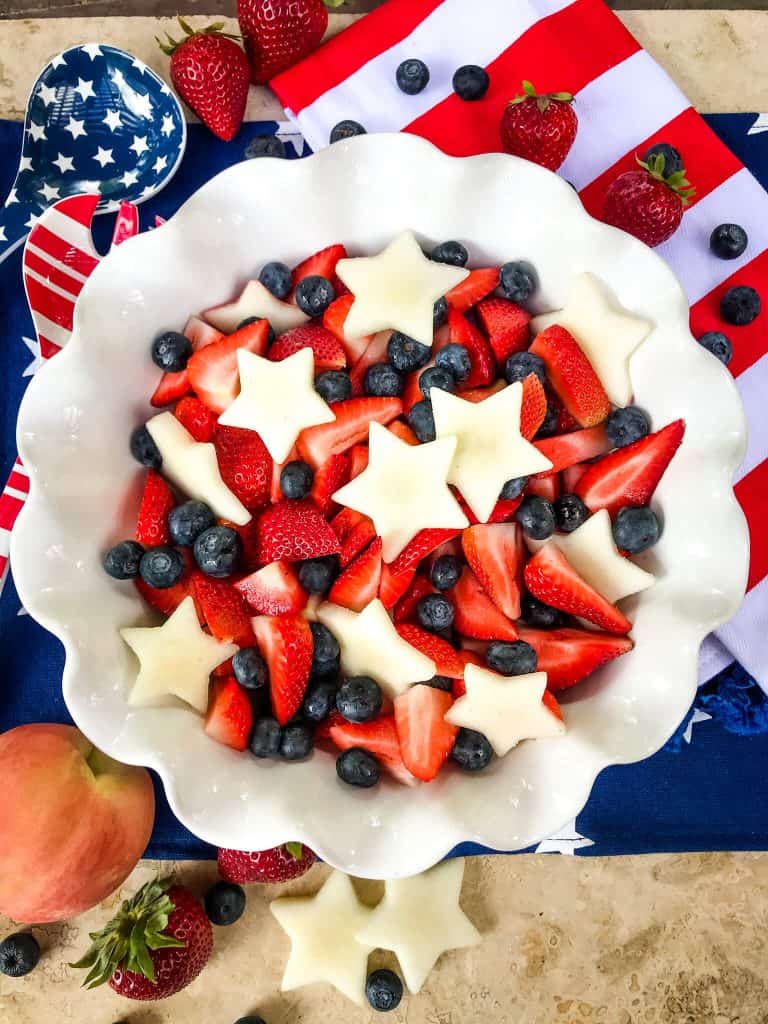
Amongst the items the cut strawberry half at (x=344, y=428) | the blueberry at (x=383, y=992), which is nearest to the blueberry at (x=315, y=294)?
the cut strawberry half at (x=344, y=428)

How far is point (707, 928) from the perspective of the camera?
1323 mm

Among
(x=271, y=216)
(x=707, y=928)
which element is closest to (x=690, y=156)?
(x=271, y=216)

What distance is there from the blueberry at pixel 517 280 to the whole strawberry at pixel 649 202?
18 cm

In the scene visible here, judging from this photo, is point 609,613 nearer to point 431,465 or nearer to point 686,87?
point 431,465

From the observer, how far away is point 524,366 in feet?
3.51

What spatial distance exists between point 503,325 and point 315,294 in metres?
0.24

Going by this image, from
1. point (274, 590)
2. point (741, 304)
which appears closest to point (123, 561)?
point (274, 590)

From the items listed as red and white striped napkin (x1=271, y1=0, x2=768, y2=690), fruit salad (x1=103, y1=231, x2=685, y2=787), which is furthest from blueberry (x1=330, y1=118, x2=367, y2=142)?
fruit salad (x1=103, y1=231, x2=685, y2=787)

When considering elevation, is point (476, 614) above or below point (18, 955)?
above

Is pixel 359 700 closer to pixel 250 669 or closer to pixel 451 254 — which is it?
pixel 250 669

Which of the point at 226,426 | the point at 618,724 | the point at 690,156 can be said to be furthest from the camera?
the point at 690,156

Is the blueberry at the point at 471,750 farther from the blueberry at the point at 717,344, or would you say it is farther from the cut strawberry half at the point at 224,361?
the blueberry at the point at 717,344

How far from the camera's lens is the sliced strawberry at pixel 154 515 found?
3.43 feet

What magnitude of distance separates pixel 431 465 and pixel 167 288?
0.38m
